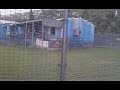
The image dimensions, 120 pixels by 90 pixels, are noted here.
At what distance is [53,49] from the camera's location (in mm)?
4902

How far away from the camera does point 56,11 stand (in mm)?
4652

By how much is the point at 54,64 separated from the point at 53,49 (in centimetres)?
21

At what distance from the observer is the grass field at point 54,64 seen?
4.77 meters

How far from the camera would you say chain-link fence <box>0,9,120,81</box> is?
4.76m

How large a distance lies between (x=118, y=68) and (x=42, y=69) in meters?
1.09

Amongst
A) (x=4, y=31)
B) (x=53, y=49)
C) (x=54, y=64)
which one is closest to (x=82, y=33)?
(x=53, y=49)

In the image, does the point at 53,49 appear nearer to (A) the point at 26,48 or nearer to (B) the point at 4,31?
(A) the point at 26,48

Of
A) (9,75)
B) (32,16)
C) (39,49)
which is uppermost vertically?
(32,16)

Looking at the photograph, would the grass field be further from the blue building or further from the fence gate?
the blue building

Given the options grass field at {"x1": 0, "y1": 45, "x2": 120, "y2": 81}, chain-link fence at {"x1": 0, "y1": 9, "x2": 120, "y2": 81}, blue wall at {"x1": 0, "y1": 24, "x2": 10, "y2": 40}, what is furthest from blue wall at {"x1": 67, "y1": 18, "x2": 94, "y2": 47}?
blue wall at {"x1": 0, "y1": 24, "x2": 10, "y2": 40}
